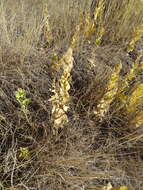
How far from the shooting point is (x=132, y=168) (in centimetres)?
97

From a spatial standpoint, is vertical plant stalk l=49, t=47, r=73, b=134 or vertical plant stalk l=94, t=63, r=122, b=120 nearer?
vertical plant stalk l=49, t=47, r=73, b=134

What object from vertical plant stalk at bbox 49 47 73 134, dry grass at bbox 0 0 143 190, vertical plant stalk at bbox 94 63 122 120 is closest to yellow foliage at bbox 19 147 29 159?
dry grass at bbox 0 0 143 190

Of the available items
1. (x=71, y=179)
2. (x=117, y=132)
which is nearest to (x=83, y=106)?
(x=117, y=132)

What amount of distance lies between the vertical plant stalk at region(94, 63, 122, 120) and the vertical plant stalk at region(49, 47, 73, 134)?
0.19 meters

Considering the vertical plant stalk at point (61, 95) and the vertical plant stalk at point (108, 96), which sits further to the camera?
the vertical plant stalk at point (108, 96)

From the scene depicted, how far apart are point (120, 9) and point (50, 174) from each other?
1379 mm

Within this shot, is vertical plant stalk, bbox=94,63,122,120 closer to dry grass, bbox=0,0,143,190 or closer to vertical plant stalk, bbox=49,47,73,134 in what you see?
dry grass, bbox=0,0,143,190

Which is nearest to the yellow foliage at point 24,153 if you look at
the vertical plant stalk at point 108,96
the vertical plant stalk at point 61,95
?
the vertical plant stalk at point 61,95

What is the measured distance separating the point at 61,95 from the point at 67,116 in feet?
0.86

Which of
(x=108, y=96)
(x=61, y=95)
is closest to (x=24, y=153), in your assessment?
(x=61, y=95)

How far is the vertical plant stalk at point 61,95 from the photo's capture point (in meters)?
0.79

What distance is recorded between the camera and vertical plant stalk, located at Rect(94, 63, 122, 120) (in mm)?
889

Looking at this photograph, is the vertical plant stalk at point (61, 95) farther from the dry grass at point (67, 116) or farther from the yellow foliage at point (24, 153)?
the yellow foliage at point (24, 153)

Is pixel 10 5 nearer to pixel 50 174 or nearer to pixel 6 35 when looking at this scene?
pixel 6 35
